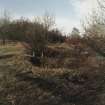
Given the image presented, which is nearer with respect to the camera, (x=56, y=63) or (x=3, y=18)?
(x=56, y=63)

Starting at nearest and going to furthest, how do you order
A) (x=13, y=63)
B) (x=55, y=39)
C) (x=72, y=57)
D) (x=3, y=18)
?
(x=13, y=63), (x=72, y=57), (x=55, y=39), (x=3, y=18)

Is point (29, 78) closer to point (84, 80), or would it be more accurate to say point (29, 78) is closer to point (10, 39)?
point (84, 80)

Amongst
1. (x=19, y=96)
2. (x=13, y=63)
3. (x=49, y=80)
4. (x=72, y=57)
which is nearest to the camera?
(x=19, y=96)

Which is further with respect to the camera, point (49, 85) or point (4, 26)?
point (4, 26)

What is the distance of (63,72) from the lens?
16547mm

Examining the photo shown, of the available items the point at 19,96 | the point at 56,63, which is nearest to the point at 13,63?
the point at 56,63

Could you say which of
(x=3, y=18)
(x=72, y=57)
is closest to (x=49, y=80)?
(x=72, y=57)

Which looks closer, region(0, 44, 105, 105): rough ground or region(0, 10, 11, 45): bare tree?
region(0, 44, 105, 105): rough ground

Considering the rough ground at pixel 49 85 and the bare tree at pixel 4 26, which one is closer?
the rough ground at pixel 49 85

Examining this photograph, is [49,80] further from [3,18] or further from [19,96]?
[3,18]

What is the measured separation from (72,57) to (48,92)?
7.51 metres

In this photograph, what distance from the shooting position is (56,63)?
61.4 feet

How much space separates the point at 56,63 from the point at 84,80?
353 centimetres

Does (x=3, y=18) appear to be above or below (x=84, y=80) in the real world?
above
